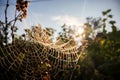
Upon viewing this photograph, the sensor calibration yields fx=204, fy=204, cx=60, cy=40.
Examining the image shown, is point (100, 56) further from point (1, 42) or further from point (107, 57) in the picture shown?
point (1, 42)

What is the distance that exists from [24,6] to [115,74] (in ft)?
14.5

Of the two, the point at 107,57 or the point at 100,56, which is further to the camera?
the point at 100,56

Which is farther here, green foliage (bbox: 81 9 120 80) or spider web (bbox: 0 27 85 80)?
green foliage (bbox: 81 9 120 80)

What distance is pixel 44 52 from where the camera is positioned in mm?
6574

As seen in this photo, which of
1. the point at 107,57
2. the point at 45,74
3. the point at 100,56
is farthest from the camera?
the point at 100,56

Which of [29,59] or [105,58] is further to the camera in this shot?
[105,58]

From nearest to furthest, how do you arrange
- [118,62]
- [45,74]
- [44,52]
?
[45,74], [44,52], [118,62]

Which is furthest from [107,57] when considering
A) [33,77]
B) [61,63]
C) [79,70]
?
[33,77]

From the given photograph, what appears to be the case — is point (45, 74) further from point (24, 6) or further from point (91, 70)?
point (91, 70)

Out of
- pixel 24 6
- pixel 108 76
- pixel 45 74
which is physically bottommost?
pixel 108 76

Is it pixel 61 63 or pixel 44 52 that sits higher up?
pixel 44 52

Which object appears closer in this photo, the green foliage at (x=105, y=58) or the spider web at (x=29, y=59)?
the spider web at (x=29, y=59)

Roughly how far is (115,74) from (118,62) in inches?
18.5

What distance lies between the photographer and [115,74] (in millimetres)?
7703
